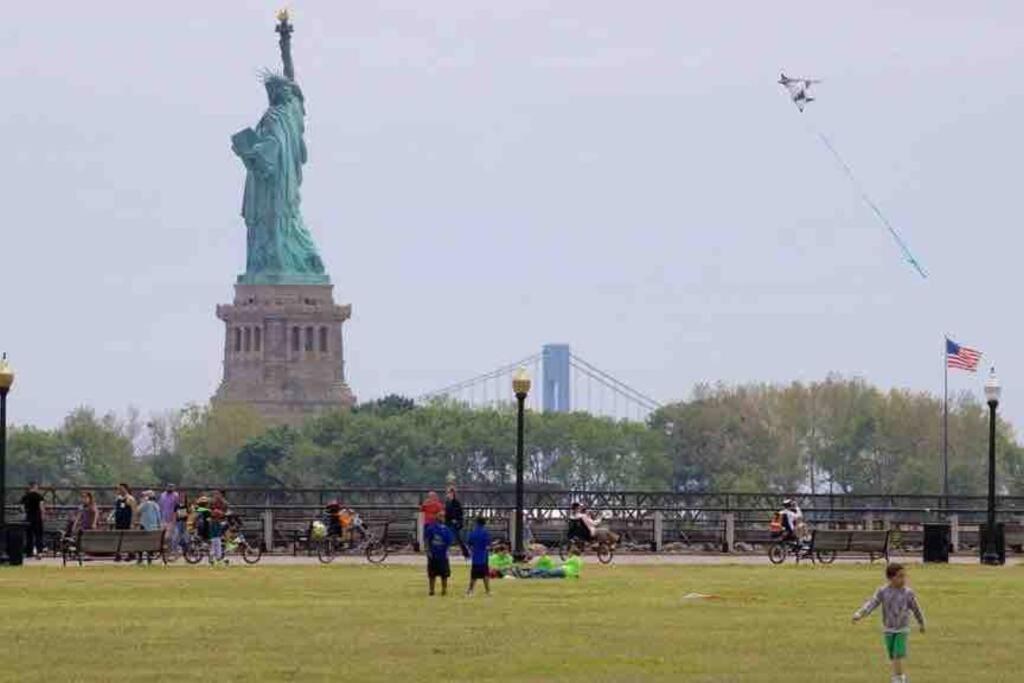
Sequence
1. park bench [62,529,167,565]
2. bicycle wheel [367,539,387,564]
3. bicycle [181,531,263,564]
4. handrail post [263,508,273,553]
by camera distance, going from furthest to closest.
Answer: handrail post [263,508,273,553] → bicycle wheel [367,539,387,564] → bicycle [181,531,263,564] → park bench [62,529,167,565]

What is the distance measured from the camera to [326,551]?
238 feet

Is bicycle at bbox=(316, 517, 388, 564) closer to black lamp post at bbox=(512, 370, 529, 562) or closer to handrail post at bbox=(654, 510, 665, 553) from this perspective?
black lamp post at bbox=(512, 370, 529, 562)

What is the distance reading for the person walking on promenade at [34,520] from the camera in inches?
2837

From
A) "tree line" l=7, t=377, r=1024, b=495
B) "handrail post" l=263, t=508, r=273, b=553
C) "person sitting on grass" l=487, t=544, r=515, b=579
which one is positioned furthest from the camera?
"tree line" l=7, t=377, r=1024, b=495

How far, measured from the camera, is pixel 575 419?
652ft

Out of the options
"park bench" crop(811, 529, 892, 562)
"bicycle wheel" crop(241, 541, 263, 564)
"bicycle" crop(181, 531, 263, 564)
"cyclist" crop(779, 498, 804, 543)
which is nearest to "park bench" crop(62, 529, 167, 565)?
"bicycle" crop(181, 531, 263, 564)

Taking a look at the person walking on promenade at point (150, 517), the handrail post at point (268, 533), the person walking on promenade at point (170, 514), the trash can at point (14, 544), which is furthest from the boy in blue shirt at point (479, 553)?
the handrail post at point (268, 533)

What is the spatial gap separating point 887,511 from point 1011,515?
8738 mm

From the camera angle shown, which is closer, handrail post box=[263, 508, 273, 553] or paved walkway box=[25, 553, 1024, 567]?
paved walkway box=[25, 553, 1024, 567]

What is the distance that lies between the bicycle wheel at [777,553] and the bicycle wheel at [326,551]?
27.1 ft

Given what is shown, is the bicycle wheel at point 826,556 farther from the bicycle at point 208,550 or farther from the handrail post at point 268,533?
the handrail post at point 268,533

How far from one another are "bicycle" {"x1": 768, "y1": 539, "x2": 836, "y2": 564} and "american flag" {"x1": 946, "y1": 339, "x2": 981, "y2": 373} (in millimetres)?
20996

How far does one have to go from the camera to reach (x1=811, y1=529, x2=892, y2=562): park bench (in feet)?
237

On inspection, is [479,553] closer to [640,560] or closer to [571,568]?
[571,568]
